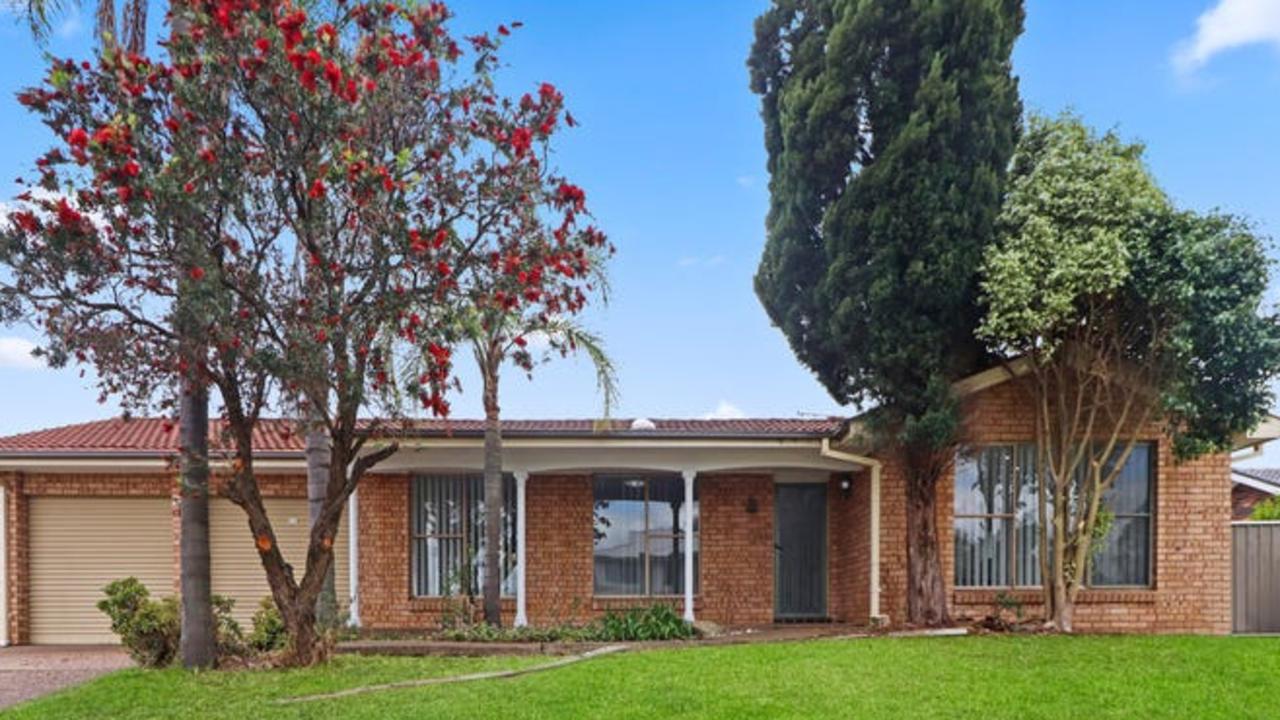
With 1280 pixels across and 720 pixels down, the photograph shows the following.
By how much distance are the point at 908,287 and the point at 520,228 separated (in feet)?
15.9

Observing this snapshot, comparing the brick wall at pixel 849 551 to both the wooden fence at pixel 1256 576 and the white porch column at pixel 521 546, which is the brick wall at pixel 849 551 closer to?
the white porch column at pixel 521 546

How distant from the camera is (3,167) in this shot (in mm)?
7652

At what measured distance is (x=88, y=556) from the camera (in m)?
13.9

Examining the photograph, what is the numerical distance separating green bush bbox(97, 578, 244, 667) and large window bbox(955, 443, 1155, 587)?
8.96 meters

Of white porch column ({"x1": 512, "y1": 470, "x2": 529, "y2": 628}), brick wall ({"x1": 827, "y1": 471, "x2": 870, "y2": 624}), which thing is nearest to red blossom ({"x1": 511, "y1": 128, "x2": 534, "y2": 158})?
white porch column ({"x1": 512, "y1": 470, "x2": 529, "y2": 628})

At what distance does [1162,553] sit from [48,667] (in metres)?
13.6

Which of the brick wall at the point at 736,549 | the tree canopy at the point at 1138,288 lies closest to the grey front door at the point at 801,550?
the brick wall at the point at 736,549

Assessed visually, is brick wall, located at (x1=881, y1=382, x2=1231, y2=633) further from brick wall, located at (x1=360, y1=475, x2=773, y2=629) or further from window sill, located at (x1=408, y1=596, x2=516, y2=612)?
window sill, located at (x1=408, y1=596, x2=516, y2=612)

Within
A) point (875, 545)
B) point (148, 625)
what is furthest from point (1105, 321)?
point (148, 625)

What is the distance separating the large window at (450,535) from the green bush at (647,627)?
220cm

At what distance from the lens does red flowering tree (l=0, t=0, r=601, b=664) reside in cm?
731

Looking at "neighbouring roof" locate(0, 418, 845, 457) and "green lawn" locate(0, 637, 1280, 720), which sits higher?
"neighbouring roof" locate(0, 418, 845, 457)

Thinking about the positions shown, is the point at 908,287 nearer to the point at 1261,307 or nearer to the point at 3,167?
the point at 1261,307

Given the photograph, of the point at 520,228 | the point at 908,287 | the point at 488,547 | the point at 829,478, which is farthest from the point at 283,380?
the point at 829,478
